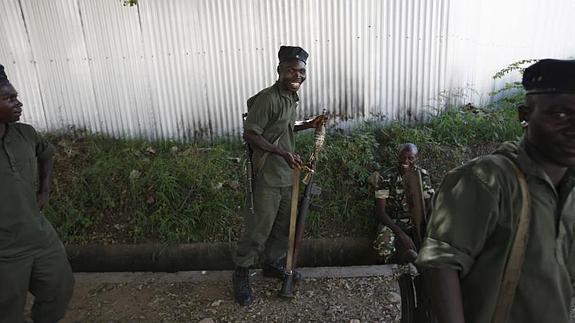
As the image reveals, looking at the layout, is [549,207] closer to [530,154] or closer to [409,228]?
[530,154]

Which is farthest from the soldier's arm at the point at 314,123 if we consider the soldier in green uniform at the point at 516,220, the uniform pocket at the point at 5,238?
the uniform pocket at the point at 5,238

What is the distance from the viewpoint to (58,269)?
8.71 feet

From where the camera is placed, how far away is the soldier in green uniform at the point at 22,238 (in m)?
2.39

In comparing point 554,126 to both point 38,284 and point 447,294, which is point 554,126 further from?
point 38,284

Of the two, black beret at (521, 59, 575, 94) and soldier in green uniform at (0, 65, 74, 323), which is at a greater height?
black beret at (521, 59, 575, 94)

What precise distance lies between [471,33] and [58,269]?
212 inches

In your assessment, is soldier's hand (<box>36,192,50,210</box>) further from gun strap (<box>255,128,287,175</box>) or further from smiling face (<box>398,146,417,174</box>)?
smiling face (<box>398,146,417,174</box>)

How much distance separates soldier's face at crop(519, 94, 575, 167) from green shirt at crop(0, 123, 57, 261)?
2.76 meters

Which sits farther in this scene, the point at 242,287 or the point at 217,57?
the point at 217,57

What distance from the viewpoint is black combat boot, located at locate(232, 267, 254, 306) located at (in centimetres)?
326

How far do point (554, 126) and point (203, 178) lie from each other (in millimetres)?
3710

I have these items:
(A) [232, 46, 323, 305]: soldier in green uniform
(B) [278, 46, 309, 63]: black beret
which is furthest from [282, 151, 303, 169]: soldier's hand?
(B) [278, 46, 309, 63]: black beret

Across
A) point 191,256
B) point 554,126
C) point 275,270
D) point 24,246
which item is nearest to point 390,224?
point 275,270

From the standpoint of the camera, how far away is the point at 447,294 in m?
1.28
